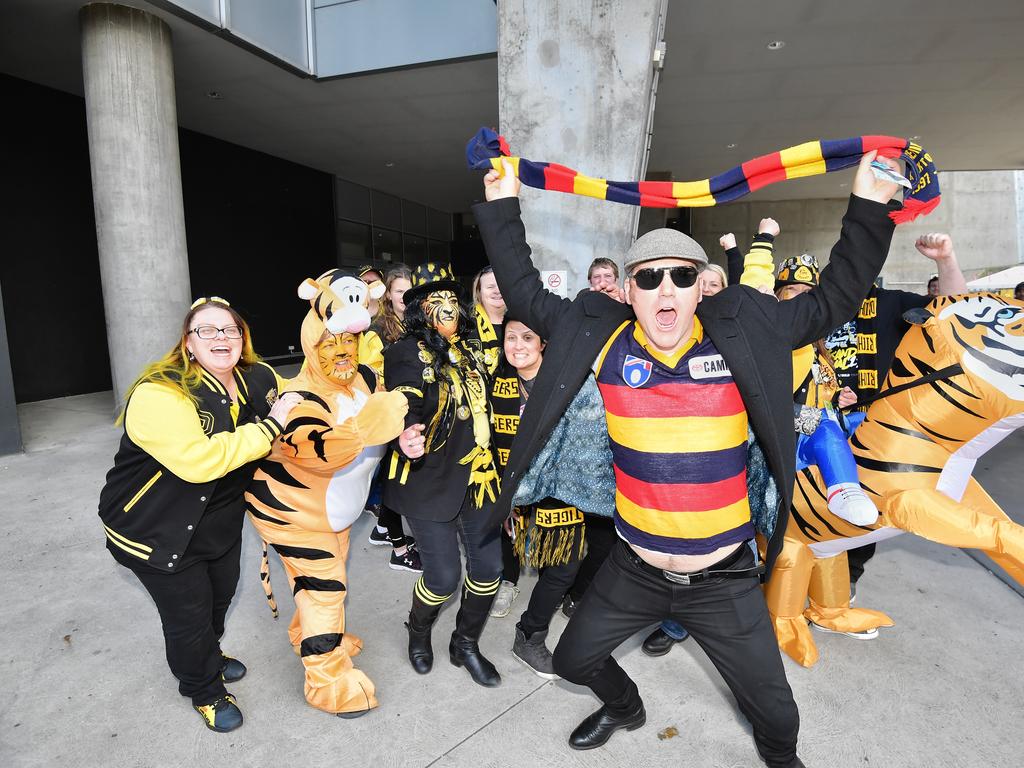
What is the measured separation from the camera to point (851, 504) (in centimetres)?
225

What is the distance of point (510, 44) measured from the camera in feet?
14.5

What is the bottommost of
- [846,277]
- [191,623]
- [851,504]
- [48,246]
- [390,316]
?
[191,623]

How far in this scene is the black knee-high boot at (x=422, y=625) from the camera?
263 cm

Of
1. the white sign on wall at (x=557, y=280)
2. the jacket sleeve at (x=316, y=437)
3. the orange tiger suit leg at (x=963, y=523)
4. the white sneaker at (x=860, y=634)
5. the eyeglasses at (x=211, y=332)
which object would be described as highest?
the white sign on wall at (x=557, y=280)

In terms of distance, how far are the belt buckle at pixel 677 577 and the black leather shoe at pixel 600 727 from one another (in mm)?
710

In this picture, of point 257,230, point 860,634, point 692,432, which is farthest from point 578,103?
point 257,230

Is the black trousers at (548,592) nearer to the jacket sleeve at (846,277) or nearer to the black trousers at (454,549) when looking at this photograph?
the black trousers at (454,549)

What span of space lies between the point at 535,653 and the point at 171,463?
1819mm

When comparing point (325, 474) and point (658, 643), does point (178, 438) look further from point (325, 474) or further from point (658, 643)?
point (658, 643)

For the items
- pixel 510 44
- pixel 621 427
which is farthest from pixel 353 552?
pixel 510 44

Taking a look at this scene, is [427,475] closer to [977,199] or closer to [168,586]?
[168,586]

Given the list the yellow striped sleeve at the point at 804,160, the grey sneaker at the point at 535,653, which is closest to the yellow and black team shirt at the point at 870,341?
the yellow striped sleeve at the point at 804,160

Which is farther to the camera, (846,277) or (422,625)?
(422,625)

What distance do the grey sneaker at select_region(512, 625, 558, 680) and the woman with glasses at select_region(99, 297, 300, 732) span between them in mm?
1243
